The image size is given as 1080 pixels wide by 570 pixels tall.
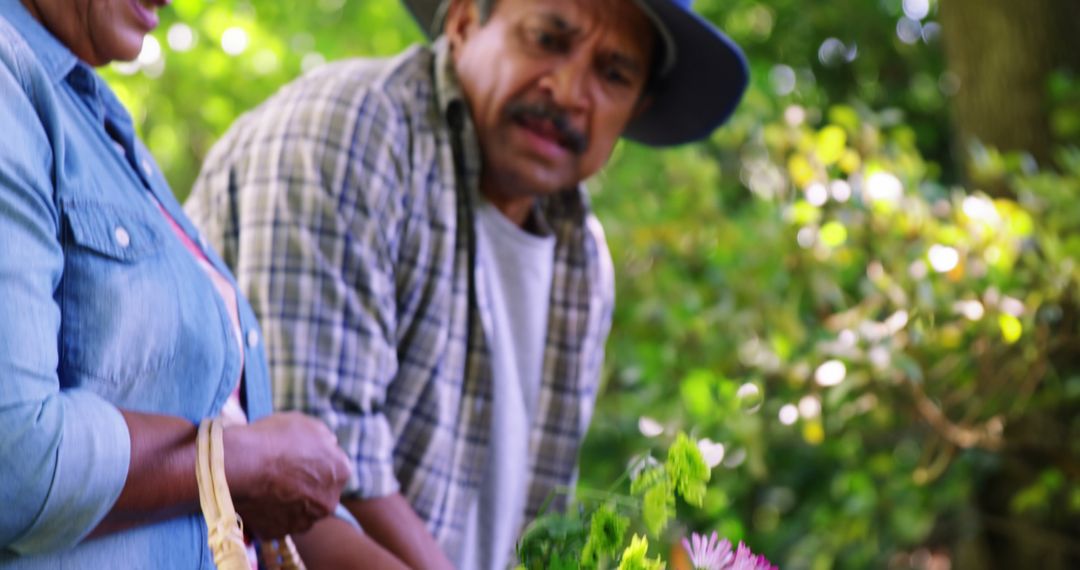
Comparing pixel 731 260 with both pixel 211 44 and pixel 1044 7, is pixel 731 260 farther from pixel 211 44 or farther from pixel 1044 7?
pixel 211 44

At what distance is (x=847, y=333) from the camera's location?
141 inches

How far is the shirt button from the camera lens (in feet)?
4.31

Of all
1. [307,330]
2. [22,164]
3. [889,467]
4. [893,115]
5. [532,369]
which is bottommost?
[889,467]

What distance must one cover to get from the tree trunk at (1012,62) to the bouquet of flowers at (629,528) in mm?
3536

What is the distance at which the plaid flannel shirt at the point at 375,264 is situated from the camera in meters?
2.03

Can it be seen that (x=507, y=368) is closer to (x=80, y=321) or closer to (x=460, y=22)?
(x=460, y=22)

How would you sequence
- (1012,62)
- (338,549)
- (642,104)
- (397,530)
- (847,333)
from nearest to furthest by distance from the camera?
(338,549) < (397,530) < (642,104) < (847,333) < (1012,62)

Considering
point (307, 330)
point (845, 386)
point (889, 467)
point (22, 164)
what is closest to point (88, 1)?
point (22, 164)

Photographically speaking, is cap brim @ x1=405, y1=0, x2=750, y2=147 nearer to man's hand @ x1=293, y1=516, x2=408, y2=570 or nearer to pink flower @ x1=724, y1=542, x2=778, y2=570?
man's hand @ x1=293, y1=516, x2=408, y2=570

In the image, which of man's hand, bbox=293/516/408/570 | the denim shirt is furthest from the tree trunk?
the denim shirt

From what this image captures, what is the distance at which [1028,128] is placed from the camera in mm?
4578

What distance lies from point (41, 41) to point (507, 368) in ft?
3.85

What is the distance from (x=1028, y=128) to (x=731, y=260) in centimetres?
126

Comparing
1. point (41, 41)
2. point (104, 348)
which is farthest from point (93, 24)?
point (104, 348)
